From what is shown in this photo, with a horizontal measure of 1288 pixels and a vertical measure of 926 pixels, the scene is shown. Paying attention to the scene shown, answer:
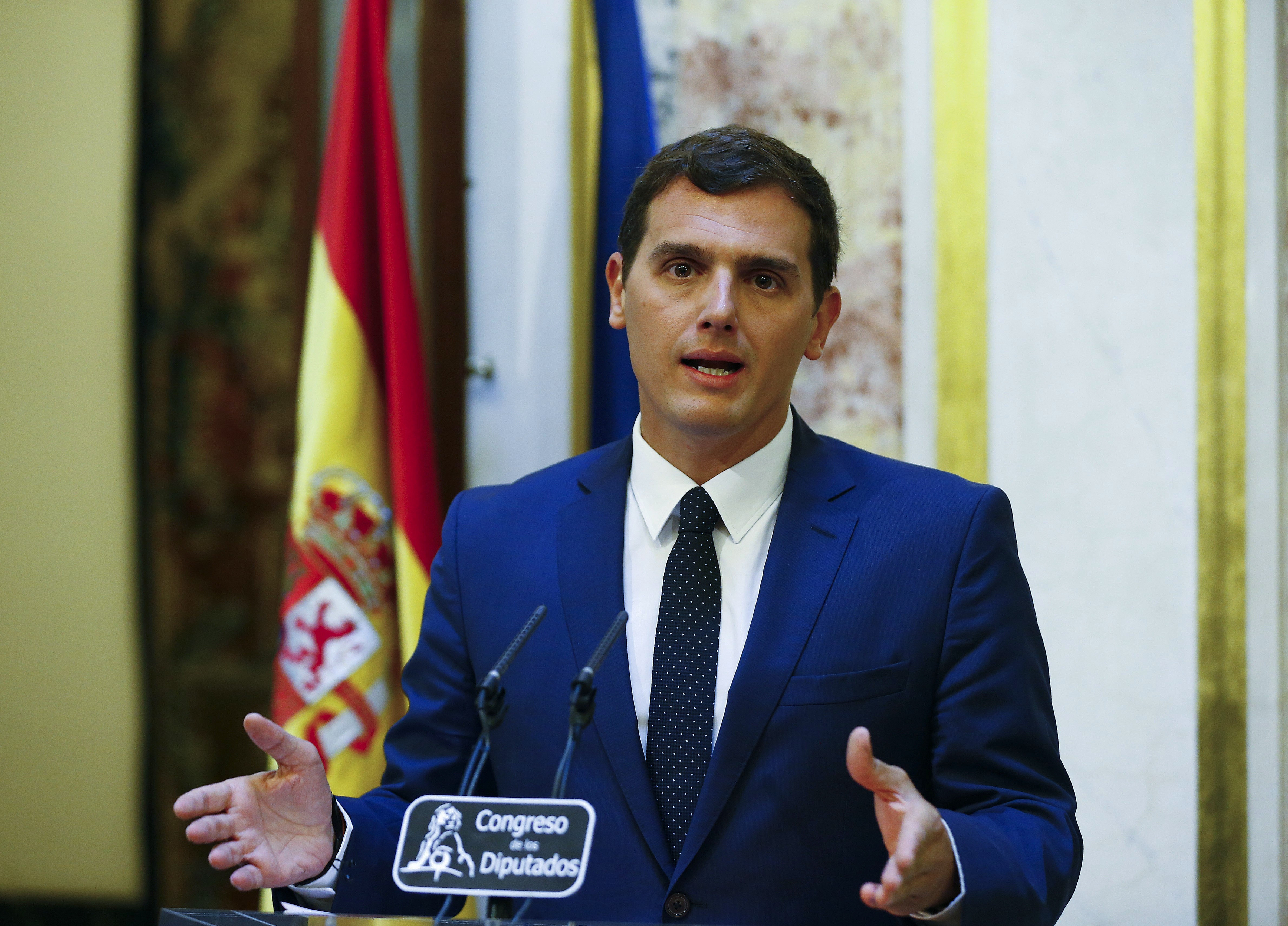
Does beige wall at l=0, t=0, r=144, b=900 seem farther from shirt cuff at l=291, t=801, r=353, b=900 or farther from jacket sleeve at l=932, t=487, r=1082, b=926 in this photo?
jacket sleeve at l=932, t=487, r=1082, b=926

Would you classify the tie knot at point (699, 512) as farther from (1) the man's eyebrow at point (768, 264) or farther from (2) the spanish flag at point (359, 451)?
(2) the spanish flag at point (359, 451)

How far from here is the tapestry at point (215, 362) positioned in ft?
8.71

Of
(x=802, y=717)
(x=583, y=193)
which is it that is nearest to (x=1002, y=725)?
(x=802, y=717)

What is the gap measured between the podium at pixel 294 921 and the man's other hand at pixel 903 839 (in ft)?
0.89

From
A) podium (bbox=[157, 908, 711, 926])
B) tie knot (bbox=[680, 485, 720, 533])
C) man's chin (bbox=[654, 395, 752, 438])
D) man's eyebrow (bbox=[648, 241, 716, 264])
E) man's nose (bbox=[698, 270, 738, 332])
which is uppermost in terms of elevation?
man's eyebrow (bbox=[648, 241, 716, 264])

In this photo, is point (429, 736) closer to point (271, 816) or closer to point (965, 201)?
point (271, 816)

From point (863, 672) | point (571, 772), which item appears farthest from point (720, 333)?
point (571, 772)

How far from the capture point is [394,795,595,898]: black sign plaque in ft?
3.14

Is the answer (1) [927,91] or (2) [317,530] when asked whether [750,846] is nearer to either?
(2) [317,530]

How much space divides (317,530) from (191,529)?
0.56 metres

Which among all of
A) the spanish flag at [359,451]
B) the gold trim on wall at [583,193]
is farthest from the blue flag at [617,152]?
the spanish flag at [359,451]

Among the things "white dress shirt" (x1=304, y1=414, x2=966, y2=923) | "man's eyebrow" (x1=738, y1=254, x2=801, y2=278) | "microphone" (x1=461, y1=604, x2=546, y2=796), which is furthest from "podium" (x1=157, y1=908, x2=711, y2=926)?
"man's eyebrow" (x1=738, y1=254, x2=801, y2=278)

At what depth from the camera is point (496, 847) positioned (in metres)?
0.99

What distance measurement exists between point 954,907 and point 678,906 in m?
0.35
